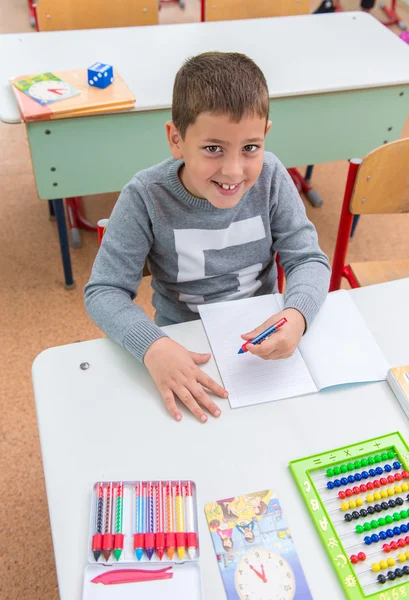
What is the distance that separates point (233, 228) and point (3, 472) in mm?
1033

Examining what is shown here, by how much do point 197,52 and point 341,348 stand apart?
4.94 ft

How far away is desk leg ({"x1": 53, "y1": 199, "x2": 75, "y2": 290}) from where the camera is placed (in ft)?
6.73

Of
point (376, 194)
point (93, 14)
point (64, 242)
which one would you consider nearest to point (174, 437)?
point (376, 194)

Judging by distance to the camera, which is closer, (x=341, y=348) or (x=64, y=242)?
(x=341, y=348)

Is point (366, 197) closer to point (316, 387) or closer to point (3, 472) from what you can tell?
point (316, 387)

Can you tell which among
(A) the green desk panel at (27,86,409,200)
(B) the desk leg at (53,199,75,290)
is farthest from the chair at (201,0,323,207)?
(B) the desk leg at (53,199,75,290)

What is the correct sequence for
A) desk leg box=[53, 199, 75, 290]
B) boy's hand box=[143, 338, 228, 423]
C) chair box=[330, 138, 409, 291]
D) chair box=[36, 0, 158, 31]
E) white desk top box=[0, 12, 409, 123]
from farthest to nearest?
chair box=[36, 0, 158, 31] < desk leg box=[53, 199, 75, 290] < white desk top box=[0, 12, 409, 123] < chair box=[330, 138, 409, 291] < boy's hand box=[143, 338, 228, 423]

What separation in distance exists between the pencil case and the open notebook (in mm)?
205

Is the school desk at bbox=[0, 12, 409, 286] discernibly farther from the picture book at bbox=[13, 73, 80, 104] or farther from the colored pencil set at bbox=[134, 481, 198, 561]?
the colored pencil set at bbox=[134, 481, 198, 561]

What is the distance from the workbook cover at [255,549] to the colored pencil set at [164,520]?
0.11 ft

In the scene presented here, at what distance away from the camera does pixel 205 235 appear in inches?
46.6

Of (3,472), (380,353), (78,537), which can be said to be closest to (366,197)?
(380,353)

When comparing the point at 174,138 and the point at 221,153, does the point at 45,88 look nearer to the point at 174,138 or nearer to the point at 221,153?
the point at 174,138

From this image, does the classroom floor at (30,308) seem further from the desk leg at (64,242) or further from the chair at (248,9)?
the chair at (248,9)
